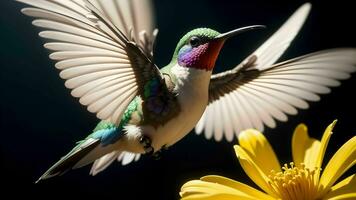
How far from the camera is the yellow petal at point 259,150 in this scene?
68 cm

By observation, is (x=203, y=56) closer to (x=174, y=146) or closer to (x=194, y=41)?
(x=194, y=41)

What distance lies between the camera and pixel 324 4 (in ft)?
6.08

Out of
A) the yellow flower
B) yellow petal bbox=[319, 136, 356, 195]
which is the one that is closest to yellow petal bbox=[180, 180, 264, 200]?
the yellow flower

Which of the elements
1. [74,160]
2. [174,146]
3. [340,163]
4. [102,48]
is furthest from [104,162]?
[174,146]

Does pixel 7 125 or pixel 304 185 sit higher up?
pixel 7 125

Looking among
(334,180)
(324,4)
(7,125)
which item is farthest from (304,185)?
(324,4)

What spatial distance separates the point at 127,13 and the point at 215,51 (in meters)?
0.11

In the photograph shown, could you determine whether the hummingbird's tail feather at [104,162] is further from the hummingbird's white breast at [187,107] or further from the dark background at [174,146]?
the dark background at [174,146]

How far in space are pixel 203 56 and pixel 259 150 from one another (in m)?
0.17

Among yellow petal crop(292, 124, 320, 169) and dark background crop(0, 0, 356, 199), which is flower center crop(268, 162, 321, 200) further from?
dark background crop(0, 0, 356, 199)

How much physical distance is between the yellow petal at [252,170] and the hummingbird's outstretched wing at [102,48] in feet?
0.43

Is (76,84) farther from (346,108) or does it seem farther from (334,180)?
(346,108)

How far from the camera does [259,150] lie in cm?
69

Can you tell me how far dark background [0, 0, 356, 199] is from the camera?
1.59m
